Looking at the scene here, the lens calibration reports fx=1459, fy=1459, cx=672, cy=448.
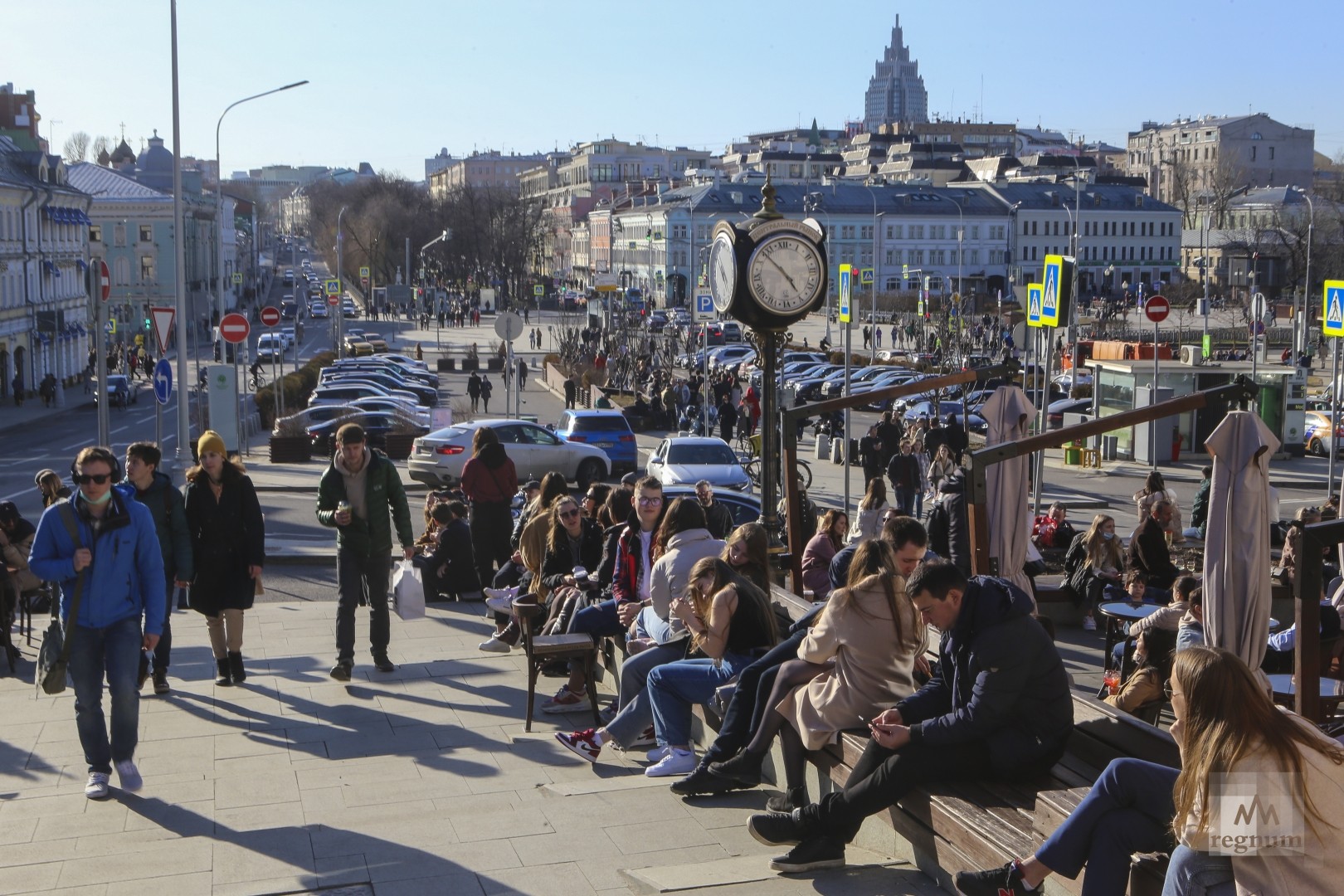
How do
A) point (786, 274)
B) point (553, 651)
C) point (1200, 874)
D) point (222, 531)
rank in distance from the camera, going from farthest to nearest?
point (786, 274) → point (222, 531) → point (553, 651) → point (1200, 874)

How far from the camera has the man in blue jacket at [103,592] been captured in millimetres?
7617

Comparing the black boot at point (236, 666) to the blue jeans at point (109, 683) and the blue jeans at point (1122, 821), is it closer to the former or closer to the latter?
the blue jeans at point (109, 683)

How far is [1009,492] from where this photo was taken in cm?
974

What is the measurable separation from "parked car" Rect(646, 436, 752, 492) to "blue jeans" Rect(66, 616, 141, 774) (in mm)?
17840

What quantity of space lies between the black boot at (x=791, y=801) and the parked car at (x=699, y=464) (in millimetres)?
18531

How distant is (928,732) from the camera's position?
19.6 ft

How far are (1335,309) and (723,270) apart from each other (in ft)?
47.0

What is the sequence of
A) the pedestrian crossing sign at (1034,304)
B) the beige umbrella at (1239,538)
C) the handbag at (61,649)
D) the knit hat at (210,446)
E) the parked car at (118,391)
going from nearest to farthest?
the beige umbrella at (1239,538)
the handbag at (61,649)
the knit hat at (210,446)
the pedestrian crossing sign at (1034,304)
the parked car at (118,391)

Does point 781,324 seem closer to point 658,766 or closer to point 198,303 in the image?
point 658,766

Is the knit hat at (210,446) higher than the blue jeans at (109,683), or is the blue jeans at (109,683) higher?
the knit hat at (210,446)

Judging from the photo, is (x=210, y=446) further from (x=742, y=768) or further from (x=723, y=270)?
(x=742, y=768)

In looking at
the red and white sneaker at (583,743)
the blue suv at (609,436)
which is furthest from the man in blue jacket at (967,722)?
the blue suv at (609,436)

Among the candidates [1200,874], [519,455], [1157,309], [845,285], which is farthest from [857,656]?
[845,285]

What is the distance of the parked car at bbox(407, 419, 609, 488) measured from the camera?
92.3 ft
